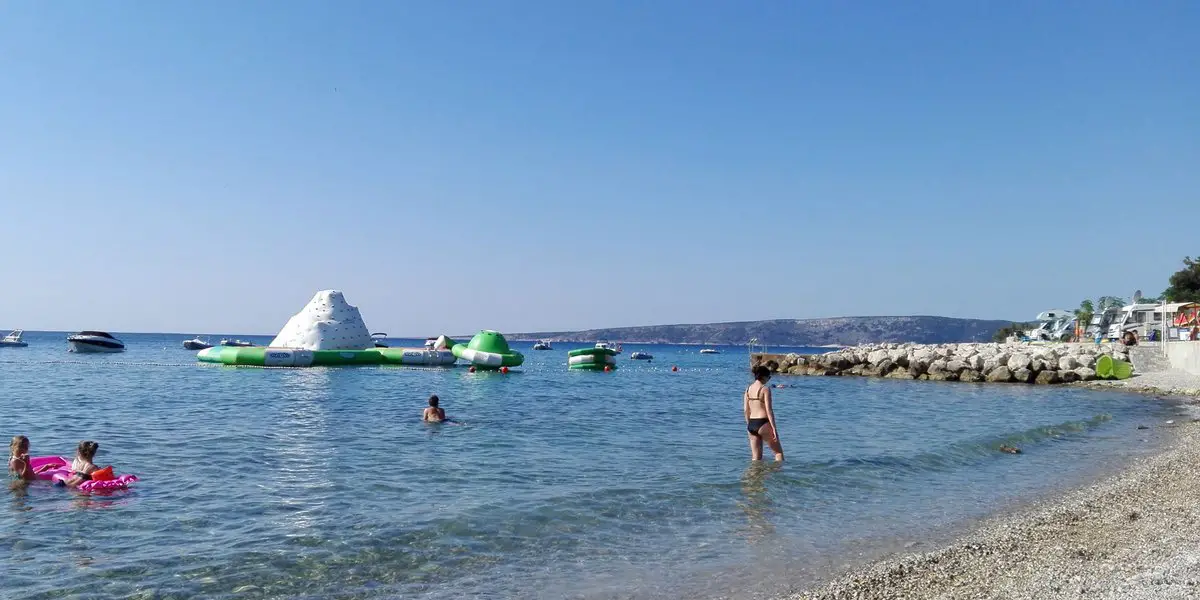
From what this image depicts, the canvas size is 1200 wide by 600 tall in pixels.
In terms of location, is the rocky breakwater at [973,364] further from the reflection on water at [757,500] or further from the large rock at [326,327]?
the large rock at [326,327]

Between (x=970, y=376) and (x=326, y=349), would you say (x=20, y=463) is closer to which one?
(x=970, y=376)

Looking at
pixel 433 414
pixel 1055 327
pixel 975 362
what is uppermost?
pixel 1055 327

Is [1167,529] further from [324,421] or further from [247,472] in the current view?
[324,421]

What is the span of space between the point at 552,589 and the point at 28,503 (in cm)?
652

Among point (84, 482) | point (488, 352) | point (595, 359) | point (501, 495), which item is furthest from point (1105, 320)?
point (84, 482)

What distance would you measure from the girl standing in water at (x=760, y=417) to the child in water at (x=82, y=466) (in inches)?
347

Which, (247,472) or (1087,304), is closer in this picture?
(247,472)

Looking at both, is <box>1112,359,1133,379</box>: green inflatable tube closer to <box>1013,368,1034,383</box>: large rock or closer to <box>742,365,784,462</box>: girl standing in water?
<box>1013,368,1034,383</box>: large rock

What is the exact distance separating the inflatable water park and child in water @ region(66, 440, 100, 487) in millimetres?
32414

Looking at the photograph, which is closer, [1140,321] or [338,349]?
[338,349]

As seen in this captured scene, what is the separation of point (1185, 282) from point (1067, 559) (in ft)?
209

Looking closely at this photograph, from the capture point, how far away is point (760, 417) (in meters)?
12.5

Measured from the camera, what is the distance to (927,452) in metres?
14.6

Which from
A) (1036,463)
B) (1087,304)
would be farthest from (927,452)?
(1087,304)
